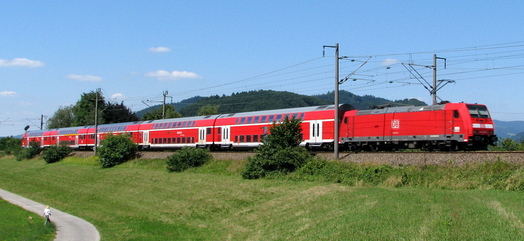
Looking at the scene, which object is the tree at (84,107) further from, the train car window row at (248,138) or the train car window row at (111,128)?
the train car window row at (248,138)

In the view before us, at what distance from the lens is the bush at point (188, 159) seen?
50.3 meters

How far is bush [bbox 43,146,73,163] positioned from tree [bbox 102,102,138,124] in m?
36.4

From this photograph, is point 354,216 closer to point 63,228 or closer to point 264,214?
point 264,214

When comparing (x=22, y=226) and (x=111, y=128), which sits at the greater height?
(x=111, y=128)

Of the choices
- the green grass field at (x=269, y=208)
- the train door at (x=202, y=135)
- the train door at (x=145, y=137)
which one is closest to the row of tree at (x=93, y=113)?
the train door at (x=145, y=137)

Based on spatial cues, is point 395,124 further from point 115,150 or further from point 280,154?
point 115,150

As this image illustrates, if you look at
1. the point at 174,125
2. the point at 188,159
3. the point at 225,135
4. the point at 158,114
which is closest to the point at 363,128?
the point at 188,159

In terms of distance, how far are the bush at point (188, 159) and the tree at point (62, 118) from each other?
4357 inches

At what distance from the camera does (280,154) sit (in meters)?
39.1

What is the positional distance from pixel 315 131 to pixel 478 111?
45.6ft

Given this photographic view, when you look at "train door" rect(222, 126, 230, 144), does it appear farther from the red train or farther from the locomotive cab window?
→ the locomotive cab window

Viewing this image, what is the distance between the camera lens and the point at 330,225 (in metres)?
21.3

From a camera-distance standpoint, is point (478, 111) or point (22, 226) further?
point (478, 111)

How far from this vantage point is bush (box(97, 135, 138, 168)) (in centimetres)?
6388
